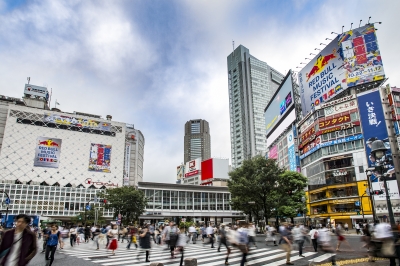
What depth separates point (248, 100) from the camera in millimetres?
129500

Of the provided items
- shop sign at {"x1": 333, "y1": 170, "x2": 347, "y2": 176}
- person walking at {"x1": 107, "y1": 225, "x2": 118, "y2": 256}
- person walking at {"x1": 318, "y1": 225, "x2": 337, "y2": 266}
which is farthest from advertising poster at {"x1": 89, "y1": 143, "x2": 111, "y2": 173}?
person walking at {"x1": 318, "y1": 225, "x2": 337, "y2": 266}

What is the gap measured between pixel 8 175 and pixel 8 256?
234ft

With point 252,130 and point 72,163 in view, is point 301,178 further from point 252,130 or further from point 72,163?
point 252,130

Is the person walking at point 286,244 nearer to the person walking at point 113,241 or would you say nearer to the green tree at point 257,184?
the person walking at point 113,241

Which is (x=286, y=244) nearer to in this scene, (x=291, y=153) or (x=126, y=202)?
(x=126, y=202)

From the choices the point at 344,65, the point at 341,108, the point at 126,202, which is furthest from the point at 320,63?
the point at 126,202

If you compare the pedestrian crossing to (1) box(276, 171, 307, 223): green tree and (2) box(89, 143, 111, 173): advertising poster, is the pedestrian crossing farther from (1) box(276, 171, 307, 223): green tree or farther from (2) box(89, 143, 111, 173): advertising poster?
(2) box(89, 143, 111, 173): advertising poster

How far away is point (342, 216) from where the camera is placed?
45.8 meters

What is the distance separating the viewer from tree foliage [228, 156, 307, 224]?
37031 millimetres

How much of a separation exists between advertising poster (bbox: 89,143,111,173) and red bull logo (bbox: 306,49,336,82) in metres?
52.0

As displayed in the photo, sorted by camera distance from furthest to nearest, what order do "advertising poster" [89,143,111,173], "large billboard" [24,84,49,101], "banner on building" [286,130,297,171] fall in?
"large billboard" [24,84,49,101] < "advertising poster" [89,143,111,173] < "banner on building" [286,130,297,171]

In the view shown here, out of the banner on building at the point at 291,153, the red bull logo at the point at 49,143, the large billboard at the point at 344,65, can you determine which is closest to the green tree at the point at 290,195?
the banner on building at the point at 291,153

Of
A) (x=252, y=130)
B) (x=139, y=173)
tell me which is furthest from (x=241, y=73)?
(x=139, y=173)

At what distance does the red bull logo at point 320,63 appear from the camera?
54.0 meters
